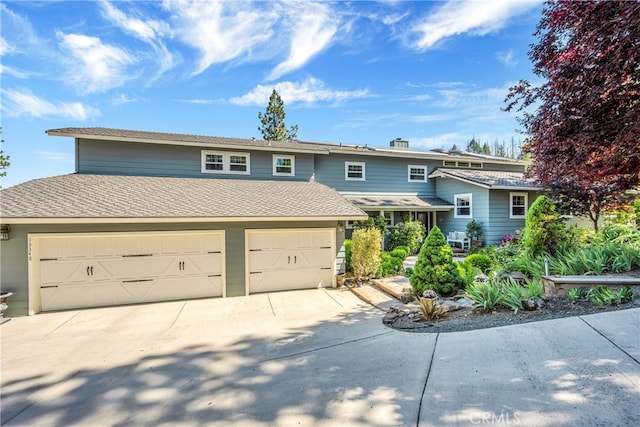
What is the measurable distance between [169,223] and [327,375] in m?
6.01

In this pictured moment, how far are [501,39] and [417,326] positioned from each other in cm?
852

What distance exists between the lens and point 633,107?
4598 millimetres

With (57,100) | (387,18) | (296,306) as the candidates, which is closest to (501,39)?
(387,18)

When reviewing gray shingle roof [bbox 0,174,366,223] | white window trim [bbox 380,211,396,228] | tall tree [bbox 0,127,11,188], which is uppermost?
tall tree [bbox 0,127,11,188]

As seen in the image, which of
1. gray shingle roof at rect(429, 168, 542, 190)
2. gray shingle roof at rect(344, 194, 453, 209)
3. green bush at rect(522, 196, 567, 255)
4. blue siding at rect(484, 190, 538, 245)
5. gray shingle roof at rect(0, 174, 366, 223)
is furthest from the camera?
gray shingle roof at rect(344, 194, 453, 209)

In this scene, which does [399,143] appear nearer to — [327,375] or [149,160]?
[149,160]

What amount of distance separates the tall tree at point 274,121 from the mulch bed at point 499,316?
2324 centimetres

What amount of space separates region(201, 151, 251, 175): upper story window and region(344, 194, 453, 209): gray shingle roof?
18.3ft

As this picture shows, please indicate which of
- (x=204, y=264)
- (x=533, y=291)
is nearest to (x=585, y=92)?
(x=533, y=291)

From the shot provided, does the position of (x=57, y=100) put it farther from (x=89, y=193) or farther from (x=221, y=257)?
(x=221, y=257)

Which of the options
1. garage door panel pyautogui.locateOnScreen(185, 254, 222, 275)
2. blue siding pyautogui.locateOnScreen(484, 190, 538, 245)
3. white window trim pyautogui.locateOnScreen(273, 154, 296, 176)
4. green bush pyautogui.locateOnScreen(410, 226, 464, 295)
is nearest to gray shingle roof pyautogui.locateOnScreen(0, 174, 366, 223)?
garage door panel pyautogui.locateOnScreen(185, 254, 222, 275)

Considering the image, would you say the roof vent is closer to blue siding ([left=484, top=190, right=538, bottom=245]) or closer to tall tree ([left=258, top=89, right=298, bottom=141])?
blue siding ([left=484, top=190, right=538, bottom=245])

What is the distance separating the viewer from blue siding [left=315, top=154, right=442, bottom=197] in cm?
1499

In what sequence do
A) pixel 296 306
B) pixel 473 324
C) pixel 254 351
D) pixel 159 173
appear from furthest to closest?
pixel 159 173 < pixel 296 306 < pixel 473 324 < pixel 254 351
